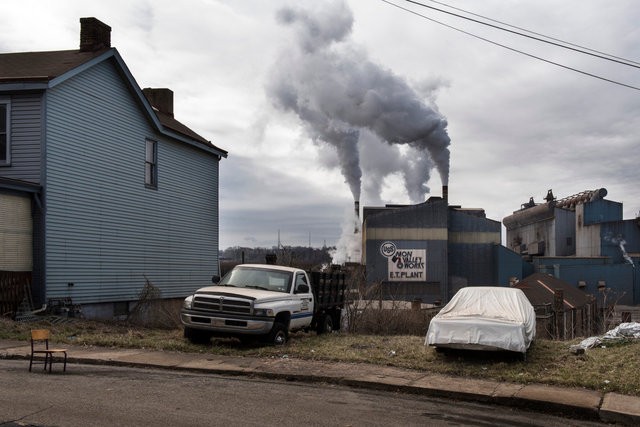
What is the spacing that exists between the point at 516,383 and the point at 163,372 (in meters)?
5.71

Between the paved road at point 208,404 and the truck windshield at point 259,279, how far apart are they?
400 cm

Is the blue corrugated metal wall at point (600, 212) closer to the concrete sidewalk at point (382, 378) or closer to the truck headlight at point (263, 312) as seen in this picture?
the truck headlight at point (263, 312)

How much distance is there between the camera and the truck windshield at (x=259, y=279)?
13.5 m

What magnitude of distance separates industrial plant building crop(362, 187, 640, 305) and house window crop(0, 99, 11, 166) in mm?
34600

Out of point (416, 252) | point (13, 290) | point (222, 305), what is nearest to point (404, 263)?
point (416, 252)

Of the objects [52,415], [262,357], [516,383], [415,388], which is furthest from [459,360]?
[52,415]

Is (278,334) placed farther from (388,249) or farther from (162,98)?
(388,249)

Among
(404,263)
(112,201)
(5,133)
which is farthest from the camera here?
(404,263)

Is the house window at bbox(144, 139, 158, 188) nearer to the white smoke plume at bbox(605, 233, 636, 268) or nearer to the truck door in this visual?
the truck door

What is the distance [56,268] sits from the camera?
17453 millimetres

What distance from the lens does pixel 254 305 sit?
12.1 m

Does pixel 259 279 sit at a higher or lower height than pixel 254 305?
higher

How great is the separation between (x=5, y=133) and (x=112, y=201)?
3940 mm

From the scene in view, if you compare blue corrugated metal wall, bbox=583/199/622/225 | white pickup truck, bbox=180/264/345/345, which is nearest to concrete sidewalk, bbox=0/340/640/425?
white pickup truck, bbox=180/264/345/345
